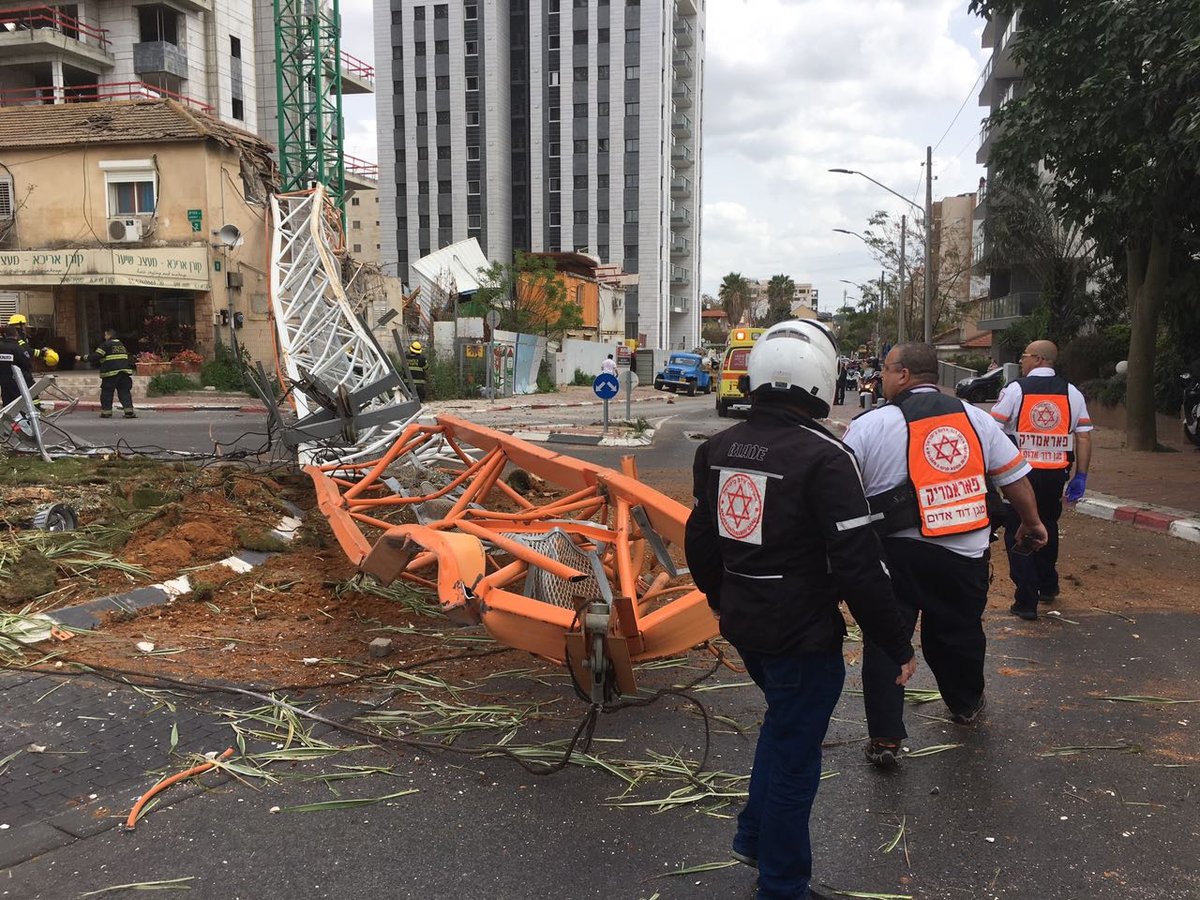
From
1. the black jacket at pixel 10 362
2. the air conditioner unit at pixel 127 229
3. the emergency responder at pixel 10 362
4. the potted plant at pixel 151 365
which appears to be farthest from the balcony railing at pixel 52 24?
the black jacket at pixel 10 362

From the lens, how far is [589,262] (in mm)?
50000

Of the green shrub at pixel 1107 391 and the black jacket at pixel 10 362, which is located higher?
the black jacket at pixel 10 362

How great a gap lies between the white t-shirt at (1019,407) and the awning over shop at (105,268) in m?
26.1

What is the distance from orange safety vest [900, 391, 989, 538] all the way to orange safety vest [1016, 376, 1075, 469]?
2.41m

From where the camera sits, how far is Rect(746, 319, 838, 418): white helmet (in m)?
2.86

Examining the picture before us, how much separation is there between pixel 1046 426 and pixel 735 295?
92.6 meters

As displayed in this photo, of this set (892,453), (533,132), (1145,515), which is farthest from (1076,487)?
(533,132)

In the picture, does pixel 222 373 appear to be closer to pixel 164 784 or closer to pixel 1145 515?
pixel 1145 515

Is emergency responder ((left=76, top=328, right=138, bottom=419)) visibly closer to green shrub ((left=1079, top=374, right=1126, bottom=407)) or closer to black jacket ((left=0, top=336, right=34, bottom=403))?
black jacket ((left=0, top=336, right=34, bottom=403))

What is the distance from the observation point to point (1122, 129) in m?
11.5

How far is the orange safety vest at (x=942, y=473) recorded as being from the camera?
3838mm

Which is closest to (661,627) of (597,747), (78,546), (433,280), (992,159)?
(597,747)

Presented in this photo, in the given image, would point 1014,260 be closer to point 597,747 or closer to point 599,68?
point 597,747

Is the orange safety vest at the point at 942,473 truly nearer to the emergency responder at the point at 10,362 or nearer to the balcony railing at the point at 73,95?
the emergency responder at the point at 10,362
